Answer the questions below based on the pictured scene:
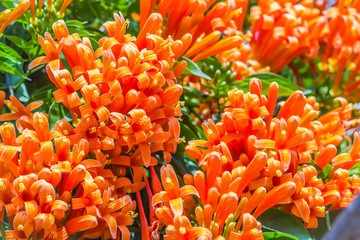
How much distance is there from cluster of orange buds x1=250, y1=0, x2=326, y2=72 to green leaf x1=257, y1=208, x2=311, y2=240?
351 millimetres

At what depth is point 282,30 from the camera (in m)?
0.85

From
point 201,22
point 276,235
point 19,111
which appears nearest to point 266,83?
point 201,22

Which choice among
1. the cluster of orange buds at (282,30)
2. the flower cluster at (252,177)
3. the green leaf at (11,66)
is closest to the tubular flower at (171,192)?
the flower cluster at (252,177)

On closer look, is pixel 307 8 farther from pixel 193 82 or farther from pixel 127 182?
pixel 127 182

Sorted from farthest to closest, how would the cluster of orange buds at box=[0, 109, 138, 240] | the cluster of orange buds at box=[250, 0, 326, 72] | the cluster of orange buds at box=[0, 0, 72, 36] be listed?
the cluster of orange buds at box=[250, 0, 326, 72], the cluster of orange buds at box=[0, 0, 72, 36], the cluster of orange buds at box=[0, 109, 138, 240]

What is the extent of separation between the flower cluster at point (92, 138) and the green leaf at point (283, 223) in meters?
0.15

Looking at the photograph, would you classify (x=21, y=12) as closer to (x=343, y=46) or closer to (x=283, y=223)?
(x=283, y=223)

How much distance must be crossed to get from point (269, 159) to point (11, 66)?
1.10 ft

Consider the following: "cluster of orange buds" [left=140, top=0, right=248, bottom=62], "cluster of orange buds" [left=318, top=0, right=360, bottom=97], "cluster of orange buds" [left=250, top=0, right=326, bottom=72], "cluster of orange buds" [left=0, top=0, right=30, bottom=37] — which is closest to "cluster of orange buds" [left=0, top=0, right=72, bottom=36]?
"cluster of orange buds" [left=0, top=0, right=30, bottom=37]

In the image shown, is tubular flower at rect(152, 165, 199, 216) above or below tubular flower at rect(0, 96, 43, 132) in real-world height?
below

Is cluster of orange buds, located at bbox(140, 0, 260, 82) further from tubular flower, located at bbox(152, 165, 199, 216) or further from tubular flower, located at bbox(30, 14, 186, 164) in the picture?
tubular flower, located at bbox(152, 165, 199, 216)

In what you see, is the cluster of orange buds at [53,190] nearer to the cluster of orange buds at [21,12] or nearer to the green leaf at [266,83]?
the cluster of orange buds at [21,12]

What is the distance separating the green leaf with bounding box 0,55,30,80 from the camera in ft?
2.02

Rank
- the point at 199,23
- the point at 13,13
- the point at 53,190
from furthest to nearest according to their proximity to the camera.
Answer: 1. the point at 199,23
2. the point at 13,13
3. the point at 53,190
